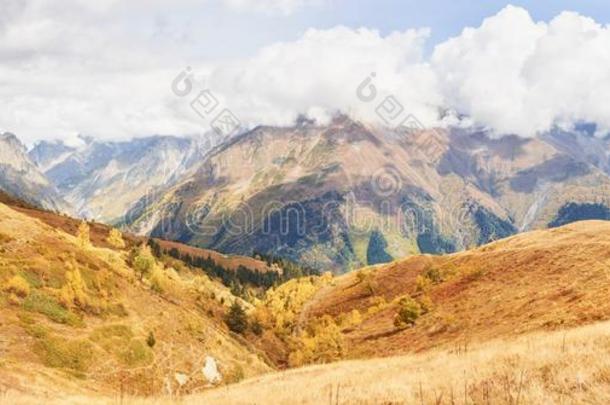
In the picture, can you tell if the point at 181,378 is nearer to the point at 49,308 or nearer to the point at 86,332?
the point at 86,332

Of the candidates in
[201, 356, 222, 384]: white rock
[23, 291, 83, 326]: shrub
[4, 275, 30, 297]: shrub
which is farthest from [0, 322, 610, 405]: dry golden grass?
[201, 356, 222, 384]: white rock

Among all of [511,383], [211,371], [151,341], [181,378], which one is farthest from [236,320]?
[511,383]

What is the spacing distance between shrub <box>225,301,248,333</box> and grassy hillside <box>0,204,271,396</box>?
2927cm

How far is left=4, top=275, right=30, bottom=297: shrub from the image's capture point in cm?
5153

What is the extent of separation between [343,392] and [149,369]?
36425mm

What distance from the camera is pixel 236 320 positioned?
104 metres

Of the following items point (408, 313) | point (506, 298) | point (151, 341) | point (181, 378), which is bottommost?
point (181, 378)

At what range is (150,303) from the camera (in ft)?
221

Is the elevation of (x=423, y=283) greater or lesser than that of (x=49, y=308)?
greater

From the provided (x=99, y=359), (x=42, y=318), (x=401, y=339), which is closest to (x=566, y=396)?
(x=99, y=359)

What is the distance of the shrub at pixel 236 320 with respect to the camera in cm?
10331

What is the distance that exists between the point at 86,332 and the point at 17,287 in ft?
25.4

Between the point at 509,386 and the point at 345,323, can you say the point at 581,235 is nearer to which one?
the point at 345,323

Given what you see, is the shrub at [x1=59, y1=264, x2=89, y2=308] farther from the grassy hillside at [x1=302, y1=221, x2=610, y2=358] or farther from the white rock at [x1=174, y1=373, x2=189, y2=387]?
the grassy hillside at [x1=302, y1=221, x2=610, y2=358]
